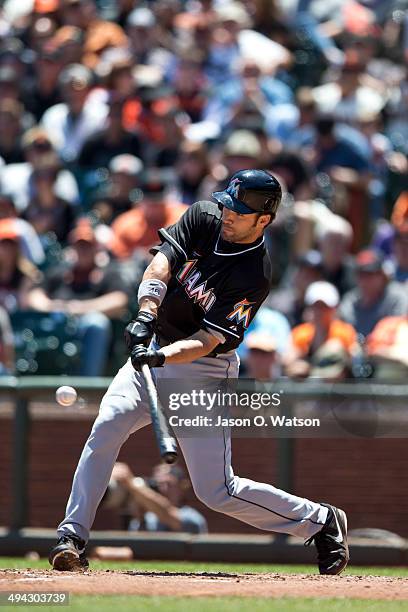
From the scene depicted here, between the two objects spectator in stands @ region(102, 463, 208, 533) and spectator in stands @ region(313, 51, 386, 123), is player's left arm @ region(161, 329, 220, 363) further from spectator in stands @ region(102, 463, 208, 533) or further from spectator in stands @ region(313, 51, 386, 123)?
spectator in stands @ region(313, 51, 386, 123)

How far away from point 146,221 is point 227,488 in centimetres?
520

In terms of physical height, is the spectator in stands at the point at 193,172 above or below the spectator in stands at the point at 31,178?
above

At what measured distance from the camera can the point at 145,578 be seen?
5.80 metres

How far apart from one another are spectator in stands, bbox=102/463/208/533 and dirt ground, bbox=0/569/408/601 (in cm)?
247

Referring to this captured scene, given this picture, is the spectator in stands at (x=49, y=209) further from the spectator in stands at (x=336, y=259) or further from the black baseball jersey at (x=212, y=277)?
the black baseball jersey at (x=212, y=277)

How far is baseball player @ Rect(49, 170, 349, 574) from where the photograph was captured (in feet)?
19.1

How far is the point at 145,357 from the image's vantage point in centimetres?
557

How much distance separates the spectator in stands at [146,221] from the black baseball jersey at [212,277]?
459 cm

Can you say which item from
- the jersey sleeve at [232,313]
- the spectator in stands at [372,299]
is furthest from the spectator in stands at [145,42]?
the jersey sleeve at [232,313]

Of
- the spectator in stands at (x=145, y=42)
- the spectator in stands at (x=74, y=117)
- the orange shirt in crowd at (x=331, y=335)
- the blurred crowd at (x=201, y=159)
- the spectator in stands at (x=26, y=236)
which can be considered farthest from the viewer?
the spectator in stands at (x=145, y=42)

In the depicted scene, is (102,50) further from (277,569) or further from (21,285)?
(277,569)

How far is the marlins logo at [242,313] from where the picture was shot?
19.2 ft

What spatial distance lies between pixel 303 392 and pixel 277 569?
1.27m

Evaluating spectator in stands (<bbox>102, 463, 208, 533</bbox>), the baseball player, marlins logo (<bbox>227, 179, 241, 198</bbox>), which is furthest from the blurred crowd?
marlins logo (<bbox>227, 179, 241, 198</bbox>)
